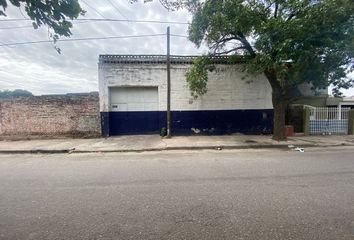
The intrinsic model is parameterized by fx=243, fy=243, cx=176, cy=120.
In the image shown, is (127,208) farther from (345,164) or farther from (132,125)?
(132,125)

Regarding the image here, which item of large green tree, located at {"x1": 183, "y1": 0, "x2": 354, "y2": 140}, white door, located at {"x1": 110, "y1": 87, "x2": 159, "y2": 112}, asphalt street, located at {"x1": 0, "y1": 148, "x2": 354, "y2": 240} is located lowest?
asphalt street, located at {"x1": 0, "y1": 148, "x2": 354, "y2": 240}

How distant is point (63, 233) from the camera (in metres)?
3.39

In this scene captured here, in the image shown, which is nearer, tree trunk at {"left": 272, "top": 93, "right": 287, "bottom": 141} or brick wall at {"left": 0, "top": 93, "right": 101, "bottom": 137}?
tree trunk at {"left": 272, "top": 93, "right": 287, "bottom": 141}

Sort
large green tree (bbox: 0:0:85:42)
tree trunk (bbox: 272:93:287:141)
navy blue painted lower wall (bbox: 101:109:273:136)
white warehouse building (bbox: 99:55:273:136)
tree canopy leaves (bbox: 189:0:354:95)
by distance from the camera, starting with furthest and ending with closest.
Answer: navy blue painted lower wall (bbox: 101:109:273:136) < white warehouse building (bbox: 99:55:273:136) < tree trunk (bbox: 272:93:287:141) < tree canopy leaves (bbox: 189:0:354:95) < large green tree (bbox: 0:0:85:42)

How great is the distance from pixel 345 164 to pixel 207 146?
534cm

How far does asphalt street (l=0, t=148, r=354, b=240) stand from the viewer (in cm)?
343

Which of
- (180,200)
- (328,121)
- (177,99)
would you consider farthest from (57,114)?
(328,121)

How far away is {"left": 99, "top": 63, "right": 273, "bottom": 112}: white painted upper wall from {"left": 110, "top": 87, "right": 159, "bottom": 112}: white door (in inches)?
13.9

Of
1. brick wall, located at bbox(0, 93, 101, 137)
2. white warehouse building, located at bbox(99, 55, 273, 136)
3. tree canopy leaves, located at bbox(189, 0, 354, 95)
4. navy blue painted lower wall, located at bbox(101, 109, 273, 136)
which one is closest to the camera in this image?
tree canopy leaves, located at bbox(189, 0, 354, 95)

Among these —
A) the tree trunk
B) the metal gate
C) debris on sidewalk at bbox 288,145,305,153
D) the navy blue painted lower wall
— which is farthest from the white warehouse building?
debris on sidewalk at bbox 288,145,305,153

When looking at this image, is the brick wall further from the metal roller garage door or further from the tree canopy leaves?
the tree canopy leaves

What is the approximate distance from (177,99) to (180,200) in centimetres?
1094

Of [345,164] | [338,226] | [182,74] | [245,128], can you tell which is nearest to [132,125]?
[182,74]

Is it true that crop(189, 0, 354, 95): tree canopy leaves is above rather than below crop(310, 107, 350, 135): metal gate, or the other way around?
above
